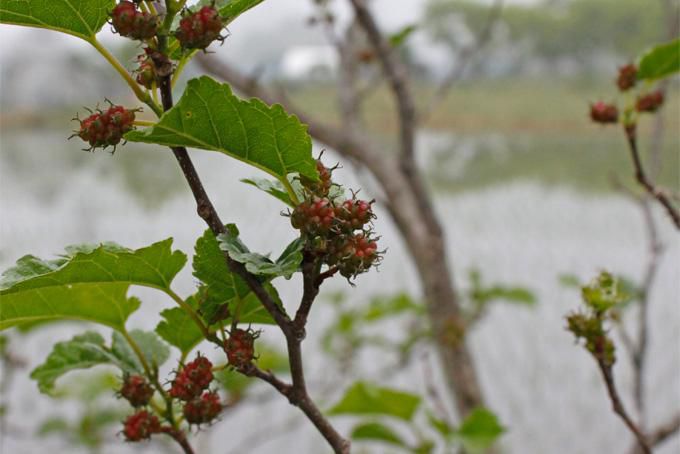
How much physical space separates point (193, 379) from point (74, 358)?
18cm

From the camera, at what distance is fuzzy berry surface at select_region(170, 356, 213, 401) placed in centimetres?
46

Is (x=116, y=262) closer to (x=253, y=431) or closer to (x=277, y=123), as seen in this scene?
(x=277, y=123)

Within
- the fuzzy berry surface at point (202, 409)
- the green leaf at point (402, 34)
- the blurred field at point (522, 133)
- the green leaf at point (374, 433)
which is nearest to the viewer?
the fuzzy berry surface at point (202, 409)

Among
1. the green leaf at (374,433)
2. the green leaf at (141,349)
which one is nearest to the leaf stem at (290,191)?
the green leaf at (141,349)

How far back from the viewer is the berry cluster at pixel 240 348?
1.39 feet

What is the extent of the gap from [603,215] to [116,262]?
628 centimetres

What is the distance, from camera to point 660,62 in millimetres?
801

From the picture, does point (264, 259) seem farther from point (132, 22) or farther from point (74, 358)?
point (74, 358)

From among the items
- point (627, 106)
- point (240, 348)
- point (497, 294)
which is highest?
point (497, 294)

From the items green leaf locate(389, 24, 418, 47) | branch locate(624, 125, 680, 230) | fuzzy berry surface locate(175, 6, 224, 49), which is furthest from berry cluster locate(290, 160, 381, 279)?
green leaf locate(389, 24, 418, 47)

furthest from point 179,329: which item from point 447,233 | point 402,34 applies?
point 447,233

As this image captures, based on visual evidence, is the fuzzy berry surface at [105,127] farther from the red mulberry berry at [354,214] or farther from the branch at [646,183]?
the branch at [646,183]

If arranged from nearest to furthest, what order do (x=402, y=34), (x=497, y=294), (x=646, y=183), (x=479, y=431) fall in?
1. (x=646, y=183)
2. (x=479, y=431)
3. (x=402, y=34)
4. (x=497, y=294)

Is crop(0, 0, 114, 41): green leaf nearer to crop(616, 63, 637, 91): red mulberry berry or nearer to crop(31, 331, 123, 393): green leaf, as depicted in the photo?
crop(31, 331, 123, 393): green leaf
